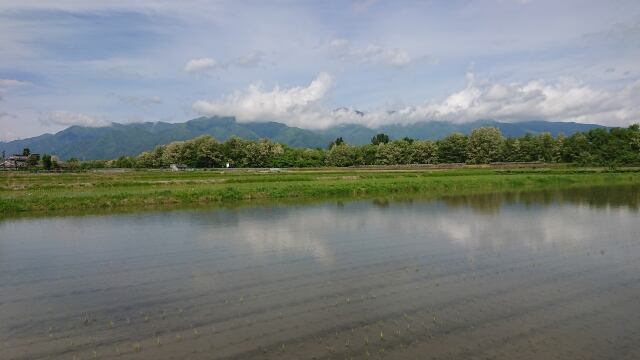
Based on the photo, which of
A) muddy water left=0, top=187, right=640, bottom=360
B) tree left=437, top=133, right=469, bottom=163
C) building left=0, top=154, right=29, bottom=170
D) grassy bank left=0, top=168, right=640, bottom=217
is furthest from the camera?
building left=0, top=154, right=29, bottom=170

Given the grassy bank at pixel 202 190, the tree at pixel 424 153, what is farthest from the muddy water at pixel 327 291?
the tree at pixel 424 153

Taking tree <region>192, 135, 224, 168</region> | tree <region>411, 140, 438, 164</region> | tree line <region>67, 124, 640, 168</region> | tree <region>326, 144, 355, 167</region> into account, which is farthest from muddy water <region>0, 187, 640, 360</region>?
tree <region>326, 144, 355, 167</region>

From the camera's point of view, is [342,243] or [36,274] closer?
[36,274]

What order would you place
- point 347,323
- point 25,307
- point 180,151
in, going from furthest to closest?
point 180,151
point 25,307
point 347,323

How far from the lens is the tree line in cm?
11888

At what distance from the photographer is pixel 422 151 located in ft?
450

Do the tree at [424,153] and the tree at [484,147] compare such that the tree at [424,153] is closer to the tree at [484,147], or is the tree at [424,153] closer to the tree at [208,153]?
the tree at [484,147]

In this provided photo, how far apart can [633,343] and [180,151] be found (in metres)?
142

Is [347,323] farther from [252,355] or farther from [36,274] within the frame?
[36,274]

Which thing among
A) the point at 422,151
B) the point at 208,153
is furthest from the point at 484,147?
the point at 208,153

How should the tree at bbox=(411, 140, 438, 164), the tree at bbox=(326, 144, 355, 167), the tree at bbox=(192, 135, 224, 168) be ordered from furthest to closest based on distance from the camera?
the tree at bbox=(326, 144, 355, 167)
the tree at bbox=(411, 140, 438, 164)
the tree at bbox=(192, 135, 224, 168)

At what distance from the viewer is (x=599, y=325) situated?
38.4ft

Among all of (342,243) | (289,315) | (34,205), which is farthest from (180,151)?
(289,315)

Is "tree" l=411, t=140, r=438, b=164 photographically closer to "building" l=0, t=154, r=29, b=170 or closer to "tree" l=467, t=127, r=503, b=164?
"tree" l=467, t=127, r=503, b=164
